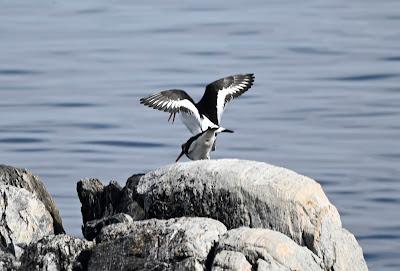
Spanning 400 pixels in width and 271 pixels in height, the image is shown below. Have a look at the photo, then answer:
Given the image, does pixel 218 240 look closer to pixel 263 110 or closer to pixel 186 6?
pixel 263 110

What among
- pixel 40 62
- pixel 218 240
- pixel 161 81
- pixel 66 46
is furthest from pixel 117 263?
pixel 66 46

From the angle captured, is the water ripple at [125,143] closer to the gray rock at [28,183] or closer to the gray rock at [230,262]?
the gray rock at [28,183]

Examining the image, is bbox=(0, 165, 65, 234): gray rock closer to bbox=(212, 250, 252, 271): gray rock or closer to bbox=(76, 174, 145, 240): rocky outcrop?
bbox=(76, 174, 145, 240): rocky outcrop

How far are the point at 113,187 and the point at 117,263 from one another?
5.99 feet

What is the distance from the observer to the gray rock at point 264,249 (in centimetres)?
949

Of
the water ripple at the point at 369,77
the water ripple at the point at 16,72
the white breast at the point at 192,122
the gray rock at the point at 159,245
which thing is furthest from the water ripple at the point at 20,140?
the gray rock at the point at 159,245

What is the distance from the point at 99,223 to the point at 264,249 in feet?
5.07

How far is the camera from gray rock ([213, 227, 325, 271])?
949 centimetres

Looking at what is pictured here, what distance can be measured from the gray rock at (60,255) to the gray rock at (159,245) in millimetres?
148

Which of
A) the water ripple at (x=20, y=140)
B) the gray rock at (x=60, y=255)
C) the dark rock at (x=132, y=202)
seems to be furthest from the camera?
the water ripple at (x=20, y=140)

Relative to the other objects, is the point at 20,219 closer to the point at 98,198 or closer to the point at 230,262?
the point at 98,198

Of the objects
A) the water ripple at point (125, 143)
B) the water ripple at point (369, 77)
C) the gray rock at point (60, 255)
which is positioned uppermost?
the gray rock at point (60, 255)

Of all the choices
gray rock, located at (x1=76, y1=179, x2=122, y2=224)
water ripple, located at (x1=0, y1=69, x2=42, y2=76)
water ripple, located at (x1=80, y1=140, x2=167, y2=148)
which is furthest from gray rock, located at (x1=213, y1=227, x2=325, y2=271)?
water ripple, located at (x1=0, y1=69, x2=42, y2=76)

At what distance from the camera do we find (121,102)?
21.1 metres
